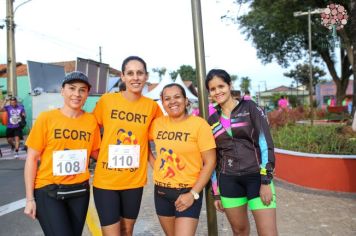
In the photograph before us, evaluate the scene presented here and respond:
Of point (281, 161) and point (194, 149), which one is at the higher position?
point (194, 149)

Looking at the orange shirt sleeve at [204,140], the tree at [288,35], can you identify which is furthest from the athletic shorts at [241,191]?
the tree at [288,35]

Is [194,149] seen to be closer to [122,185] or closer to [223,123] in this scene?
[223,123]

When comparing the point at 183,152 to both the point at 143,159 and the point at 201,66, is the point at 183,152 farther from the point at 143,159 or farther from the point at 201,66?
the point at 201,66

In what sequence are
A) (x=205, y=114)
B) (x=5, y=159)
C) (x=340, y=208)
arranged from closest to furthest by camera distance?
(x=205, y=114), (x=340, y=208), (x=5, y=159)

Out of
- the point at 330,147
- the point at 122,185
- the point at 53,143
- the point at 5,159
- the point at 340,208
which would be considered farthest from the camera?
the point at 5,159

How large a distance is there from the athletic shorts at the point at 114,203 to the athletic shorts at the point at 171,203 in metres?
0.24

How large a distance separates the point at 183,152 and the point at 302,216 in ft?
10.0

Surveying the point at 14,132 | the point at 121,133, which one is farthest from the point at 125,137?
the point at 14,132

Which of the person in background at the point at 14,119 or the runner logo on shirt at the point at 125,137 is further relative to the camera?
the person in background at the point at 14,119

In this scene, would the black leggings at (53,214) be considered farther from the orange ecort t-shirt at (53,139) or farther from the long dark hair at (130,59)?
the long dark hair at (130,59)

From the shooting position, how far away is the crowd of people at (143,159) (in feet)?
9.52

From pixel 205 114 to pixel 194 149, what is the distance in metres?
0.62

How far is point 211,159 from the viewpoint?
9.83ft

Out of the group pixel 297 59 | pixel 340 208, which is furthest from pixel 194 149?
pixel 297 59
